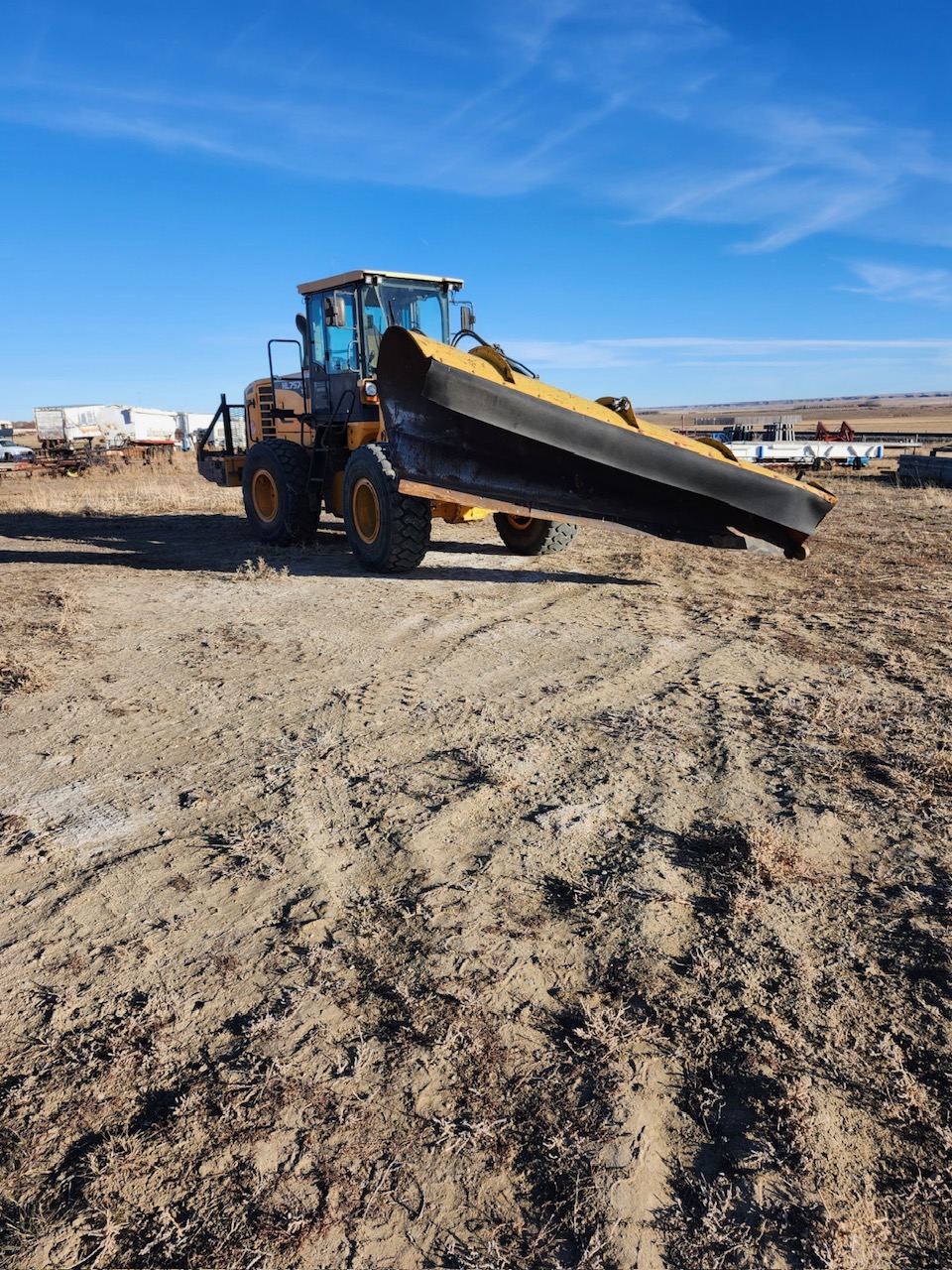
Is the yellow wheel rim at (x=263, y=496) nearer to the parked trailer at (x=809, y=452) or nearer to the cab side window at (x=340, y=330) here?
the cab side window at (x=340, y=330)

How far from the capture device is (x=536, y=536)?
9.48 meters

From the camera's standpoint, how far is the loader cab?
351 inches

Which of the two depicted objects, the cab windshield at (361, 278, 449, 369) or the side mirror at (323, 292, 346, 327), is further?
the cab windshield at (361, 278, 449, 369)

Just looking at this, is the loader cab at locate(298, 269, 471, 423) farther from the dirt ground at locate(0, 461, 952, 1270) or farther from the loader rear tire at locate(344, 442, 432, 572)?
the dirt ground at locate(0, 461, 952, 1270)

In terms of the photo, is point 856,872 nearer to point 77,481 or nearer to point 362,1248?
point 362,1248

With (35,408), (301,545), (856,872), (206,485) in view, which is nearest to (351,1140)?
(856,872)

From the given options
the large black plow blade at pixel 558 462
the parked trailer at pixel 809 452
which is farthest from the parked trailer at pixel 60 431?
the large black plow blade at pixel 558 462

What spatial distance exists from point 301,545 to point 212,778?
6.69 meters

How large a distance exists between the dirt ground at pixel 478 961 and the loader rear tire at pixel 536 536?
420 centimetres

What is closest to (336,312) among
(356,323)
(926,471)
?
(356,323)

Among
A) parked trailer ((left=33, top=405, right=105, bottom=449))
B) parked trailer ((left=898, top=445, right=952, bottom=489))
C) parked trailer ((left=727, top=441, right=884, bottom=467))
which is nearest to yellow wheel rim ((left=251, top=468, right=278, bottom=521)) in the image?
parked trailer ((left=898, top=445, right=952, bottom=489))

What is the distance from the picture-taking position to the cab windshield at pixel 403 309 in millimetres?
9008

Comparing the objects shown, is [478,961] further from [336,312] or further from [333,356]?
[333,356]

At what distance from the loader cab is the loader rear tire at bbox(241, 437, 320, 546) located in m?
0.67
